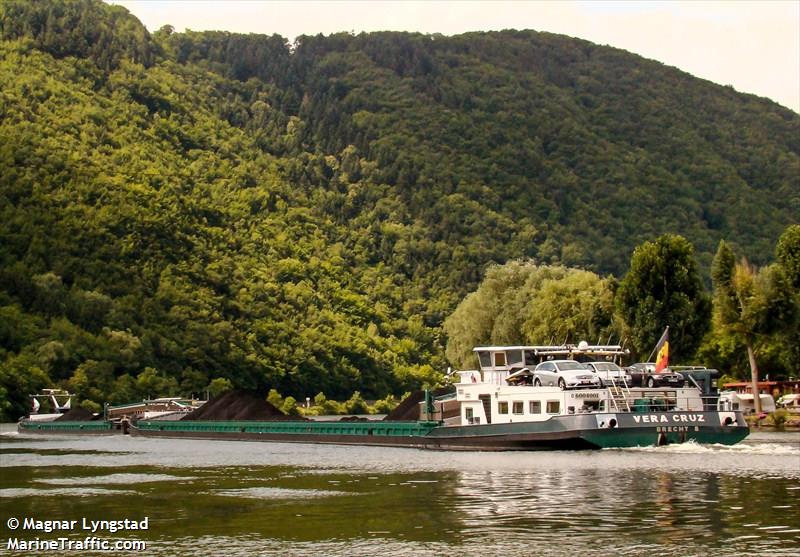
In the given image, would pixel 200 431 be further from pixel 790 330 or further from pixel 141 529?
pixel 141 529

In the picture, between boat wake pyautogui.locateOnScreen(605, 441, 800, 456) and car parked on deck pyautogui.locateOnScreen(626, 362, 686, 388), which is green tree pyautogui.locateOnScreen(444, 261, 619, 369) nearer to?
car parked on deck pyautogui.locateOnScreen(626, 362, 686, 388)

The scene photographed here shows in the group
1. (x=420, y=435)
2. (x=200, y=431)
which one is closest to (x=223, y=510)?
(x=420, y=435)

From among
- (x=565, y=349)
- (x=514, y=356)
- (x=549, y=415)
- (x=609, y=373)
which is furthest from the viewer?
(x=514, y=356)

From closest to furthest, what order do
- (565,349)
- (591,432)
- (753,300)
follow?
1. (591,432)
2. (565,349)
3. (753,300)

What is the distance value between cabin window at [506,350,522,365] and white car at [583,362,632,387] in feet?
18.0

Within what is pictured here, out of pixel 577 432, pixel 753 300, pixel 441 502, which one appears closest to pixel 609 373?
pixel 577 432

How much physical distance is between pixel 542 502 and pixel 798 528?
989cm

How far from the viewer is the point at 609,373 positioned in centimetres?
7650

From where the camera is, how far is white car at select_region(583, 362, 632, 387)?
76.0m

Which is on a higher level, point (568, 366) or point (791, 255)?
point (791, 255)

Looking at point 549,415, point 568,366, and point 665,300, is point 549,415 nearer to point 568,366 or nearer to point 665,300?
point 568,366

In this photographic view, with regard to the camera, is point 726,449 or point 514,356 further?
point 514,356

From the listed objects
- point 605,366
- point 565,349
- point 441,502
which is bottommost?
point 441,502

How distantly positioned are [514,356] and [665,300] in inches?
1533
